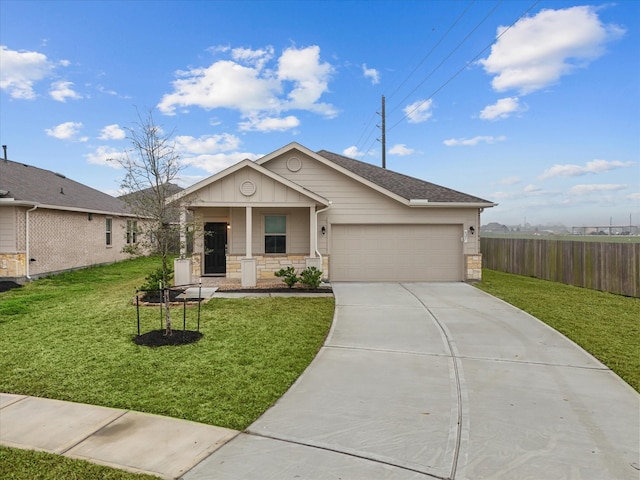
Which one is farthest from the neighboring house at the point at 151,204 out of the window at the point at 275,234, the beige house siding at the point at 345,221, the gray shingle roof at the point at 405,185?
the gray shingle roof at the point at 405,185

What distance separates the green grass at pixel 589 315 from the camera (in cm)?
566

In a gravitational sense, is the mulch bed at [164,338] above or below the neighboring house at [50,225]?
below

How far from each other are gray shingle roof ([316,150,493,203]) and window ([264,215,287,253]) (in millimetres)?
3074

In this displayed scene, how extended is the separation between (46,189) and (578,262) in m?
20.7

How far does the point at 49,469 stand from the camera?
2.83 m

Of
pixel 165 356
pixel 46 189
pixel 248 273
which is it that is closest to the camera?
pixel 165 356

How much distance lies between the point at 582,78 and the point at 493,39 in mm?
3764

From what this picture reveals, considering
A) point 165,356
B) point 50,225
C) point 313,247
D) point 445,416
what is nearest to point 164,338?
point 165,356

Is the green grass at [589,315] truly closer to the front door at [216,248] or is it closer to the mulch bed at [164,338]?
the mulch bed at [164,338]

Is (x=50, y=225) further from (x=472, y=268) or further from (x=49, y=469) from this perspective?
(x=472, y=268)

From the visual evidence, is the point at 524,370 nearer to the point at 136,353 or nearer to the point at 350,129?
the point at 136,353

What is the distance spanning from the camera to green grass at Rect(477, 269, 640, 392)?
566 centimetres

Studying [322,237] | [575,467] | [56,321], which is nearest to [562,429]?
[575,467]

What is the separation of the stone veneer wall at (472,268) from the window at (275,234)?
253 inches
